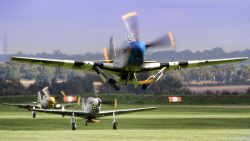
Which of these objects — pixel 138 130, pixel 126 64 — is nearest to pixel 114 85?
pixel 126 64

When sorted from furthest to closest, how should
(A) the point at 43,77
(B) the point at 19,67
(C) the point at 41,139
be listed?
1. (B) the point at 19,67
2. (A) the point at 43,77
3. (C) the point at 41,139

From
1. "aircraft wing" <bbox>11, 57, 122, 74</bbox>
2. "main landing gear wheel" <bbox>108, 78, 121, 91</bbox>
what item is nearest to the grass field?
"main landing gear wheel" <bbox>108, 78, 121, 91</bbox>

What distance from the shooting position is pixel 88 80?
2175 inches

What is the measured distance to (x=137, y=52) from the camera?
3703 cm

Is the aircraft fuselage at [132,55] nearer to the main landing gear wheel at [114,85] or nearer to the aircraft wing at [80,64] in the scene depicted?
the main landing gear wheel at [114,85]

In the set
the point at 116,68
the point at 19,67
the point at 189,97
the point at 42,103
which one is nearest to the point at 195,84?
the point at 189,97

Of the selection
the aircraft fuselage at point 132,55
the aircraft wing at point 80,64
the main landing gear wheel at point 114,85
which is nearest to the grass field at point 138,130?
the main landing gear wheel at point 114,85

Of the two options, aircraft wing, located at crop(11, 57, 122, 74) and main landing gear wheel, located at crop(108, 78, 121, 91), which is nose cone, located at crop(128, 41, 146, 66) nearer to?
main landing gear wheel, located at crop(108, 78, 121, 91)

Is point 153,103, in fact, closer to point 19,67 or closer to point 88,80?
point 88,80

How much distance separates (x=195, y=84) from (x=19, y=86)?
255 feet

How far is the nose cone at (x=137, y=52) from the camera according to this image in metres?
37.0

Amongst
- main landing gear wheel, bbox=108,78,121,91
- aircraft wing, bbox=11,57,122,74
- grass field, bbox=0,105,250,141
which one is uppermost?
aircraft wing, bbox=11,57,122,74

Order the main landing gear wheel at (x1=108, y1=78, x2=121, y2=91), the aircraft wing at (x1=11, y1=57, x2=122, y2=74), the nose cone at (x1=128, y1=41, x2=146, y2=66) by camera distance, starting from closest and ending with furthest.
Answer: the nose cone at (x1=128, y1=41, x2=146, y2=66)
the main landing gear wheel at (x1=108, y1=78, x2=121, y2=91)
the aircraft wing at (x1=11, y1=57, x2=122, y2=74)

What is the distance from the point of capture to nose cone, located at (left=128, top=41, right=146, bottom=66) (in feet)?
121
